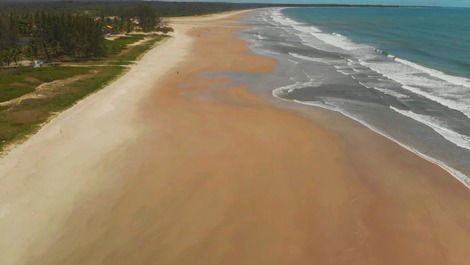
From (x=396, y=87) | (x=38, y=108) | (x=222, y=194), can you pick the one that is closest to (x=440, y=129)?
(x=396, y=87)

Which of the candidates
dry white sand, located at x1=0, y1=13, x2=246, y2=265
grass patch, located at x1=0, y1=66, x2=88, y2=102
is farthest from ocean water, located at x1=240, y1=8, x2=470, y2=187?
grass patch, located at x1=0, y1=66, x2=88, y2=102

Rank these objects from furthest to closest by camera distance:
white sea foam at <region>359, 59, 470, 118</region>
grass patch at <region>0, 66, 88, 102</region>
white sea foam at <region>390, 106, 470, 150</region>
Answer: white sea foam at <region>359, 59, 470, 118</region>
grass patch at <region>0, 66, 88, 102</region>
white sea foam at <region>390, 106, 470, 150</region>

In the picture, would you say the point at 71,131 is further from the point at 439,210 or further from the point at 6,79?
the point at 439,210

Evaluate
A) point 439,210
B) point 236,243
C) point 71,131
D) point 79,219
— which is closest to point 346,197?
point 439,210

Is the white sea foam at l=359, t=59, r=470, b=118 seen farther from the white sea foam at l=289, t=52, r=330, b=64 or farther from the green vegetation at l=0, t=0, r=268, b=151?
the green vegetation at l=0, t=0, r=268, b=151

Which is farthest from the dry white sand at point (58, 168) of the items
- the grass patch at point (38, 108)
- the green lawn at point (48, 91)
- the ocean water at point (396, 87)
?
the ocean water at point (396, 87)

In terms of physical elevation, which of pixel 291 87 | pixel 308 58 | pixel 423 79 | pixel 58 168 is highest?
pixel 308 58

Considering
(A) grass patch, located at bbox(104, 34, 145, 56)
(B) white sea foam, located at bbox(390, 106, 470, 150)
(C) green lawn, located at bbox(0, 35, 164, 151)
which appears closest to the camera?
(B) white sea foam, located at bbox(390, 106, 470, 150)

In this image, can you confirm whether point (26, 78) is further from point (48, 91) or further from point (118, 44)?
point (118, 44)
